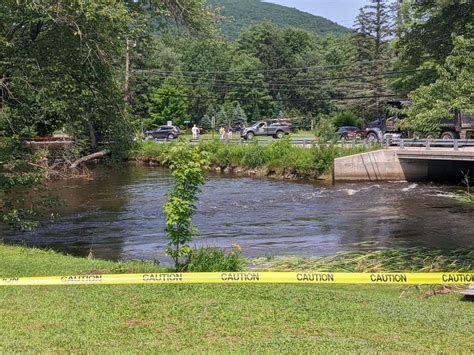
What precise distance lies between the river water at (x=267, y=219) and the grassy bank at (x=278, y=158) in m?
3.28

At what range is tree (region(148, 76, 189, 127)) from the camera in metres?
80.5

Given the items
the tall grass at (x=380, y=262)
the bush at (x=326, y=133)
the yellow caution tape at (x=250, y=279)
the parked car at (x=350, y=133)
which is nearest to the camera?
the yellow caution tape at (x=250, y=279)

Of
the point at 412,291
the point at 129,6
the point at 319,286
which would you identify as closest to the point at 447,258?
the point at 412,291

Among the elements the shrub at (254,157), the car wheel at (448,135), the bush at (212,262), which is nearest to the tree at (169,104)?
the shrub at (254,157)

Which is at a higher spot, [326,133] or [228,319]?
[326,133]

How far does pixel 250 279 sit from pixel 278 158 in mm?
29827

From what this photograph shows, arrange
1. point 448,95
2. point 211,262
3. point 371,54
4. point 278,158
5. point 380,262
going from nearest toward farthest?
point 211,262, point 448,95, point 380,262, point 278,158, point 371,54

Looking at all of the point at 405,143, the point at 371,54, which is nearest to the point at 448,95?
the point at 405,143

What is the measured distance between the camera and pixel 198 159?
9.02 metres

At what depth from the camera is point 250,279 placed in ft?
27.3

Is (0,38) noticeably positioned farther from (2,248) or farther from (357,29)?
(357,29)

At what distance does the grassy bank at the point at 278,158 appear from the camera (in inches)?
1399

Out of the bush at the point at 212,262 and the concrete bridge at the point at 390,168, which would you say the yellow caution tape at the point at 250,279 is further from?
the concrete bridge at the point at 390,168

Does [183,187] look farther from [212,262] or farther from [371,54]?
[371,54]
